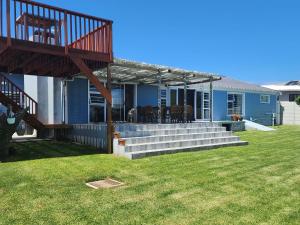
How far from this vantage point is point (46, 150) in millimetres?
9812

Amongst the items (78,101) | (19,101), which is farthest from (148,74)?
(19,101)

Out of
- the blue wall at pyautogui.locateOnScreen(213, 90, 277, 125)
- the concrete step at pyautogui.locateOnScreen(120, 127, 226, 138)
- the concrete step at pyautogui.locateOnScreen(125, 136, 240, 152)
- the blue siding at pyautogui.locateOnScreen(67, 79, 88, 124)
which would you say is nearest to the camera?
the concrete step at pyautogui.locateOnScreen(125, 136, 240, 152)

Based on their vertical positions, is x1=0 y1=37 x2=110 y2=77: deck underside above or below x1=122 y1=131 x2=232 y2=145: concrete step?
above

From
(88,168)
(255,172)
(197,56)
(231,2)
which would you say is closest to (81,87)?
(88,168)

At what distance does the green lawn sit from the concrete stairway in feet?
1.68

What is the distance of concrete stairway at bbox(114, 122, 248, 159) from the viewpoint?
9.03 m

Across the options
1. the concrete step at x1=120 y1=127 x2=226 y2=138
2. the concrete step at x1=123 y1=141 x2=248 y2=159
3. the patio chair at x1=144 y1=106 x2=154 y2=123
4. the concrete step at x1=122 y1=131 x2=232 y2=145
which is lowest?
the concrete step at x1=123 y1=141 x2=248 y2=159

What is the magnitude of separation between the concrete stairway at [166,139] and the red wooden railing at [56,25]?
276 centimetres

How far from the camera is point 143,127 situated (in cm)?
1044

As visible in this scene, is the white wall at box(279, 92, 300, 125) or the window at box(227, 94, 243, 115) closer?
the window at box(227, 94, 243, 115)

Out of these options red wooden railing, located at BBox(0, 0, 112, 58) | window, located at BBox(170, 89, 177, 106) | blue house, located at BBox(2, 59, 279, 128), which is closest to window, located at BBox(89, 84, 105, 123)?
blue house, located at BBox(2, 59, 279, 128)

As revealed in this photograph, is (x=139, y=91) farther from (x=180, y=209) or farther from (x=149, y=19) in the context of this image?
(x=180, y=209)

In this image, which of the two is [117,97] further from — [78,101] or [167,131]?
[167,131]

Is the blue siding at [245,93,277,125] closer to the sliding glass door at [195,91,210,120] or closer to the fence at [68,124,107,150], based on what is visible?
the sliding glass door at [195,91,210,120]
